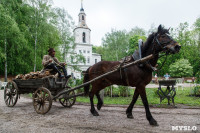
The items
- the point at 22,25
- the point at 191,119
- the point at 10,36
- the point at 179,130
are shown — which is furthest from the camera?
the point at 22,25

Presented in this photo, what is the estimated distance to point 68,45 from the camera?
22.6m

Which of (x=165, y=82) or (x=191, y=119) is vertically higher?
(x=165, y=82)

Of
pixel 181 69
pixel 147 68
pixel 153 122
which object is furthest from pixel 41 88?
pixel 181 69

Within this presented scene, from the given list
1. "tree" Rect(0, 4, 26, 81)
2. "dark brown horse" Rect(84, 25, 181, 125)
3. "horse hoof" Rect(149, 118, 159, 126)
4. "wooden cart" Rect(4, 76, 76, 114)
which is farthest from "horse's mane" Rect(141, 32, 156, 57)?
"tree" Rect(0, 4, 26, 81)

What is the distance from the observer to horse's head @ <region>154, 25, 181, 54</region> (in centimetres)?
353

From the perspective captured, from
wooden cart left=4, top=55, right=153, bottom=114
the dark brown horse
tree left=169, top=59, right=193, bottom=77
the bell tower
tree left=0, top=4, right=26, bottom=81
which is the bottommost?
wooden cart left=4, top=55, right=153, bottom=114

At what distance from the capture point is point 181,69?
30.3 metres

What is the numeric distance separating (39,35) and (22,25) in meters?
2.40

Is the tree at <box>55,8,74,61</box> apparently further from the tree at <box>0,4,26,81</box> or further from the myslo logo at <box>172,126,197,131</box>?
the myslo logo at <box>172,126,197,131</box>

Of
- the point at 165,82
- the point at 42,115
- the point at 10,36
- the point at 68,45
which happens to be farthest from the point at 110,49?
the point at 42,115

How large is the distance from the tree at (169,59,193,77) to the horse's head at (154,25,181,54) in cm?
3074

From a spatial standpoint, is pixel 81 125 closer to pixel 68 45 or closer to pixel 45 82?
pixel 45 82

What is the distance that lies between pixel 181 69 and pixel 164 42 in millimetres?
30948

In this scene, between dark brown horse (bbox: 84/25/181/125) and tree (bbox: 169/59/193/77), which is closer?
dark brown horse (bbox: 84/25/181/125)
